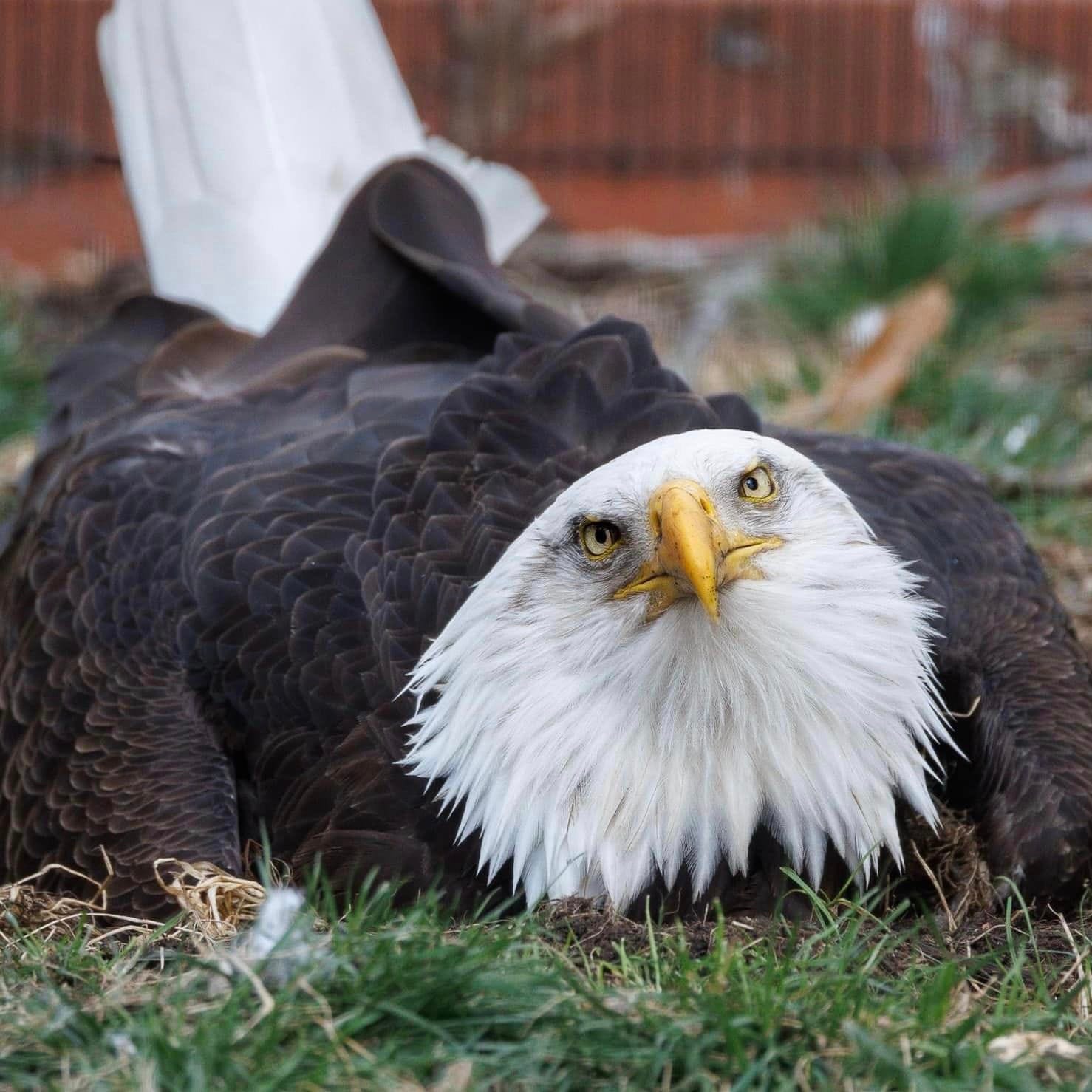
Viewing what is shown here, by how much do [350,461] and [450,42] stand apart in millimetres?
9843

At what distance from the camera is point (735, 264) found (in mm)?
10086

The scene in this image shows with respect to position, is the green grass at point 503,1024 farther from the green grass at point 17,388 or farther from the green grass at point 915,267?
the green grass at point 915,267

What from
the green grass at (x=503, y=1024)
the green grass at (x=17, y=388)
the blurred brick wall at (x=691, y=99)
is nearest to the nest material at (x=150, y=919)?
the green grass at (x=503, y=1024)

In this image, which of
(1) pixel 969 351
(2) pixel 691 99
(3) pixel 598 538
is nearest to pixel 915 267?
(1) pixel 969 351

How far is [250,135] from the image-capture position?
5684mm

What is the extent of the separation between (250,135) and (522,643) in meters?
3.08

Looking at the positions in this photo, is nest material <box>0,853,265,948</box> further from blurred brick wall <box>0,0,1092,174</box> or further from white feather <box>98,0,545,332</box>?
blurred brick wall <box>0,0,1092,174</box>

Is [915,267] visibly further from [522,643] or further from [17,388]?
[522,643]

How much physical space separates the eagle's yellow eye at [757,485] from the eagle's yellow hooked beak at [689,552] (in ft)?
0.26

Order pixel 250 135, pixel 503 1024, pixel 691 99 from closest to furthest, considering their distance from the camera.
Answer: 1. pixel 503 1024
2. pixel 250 135
3. pixel 691 99

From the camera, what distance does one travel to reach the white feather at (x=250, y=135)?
569cm

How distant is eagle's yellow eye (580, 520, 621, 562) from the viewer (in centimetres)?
313

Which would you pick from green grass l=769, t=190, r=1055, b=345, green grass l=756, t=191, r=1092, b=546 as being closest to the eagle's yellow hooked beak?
green grass l=756, t=191, r=1092, b=546

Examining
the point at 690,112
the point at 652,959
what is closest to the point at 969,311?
the point at 652,959
